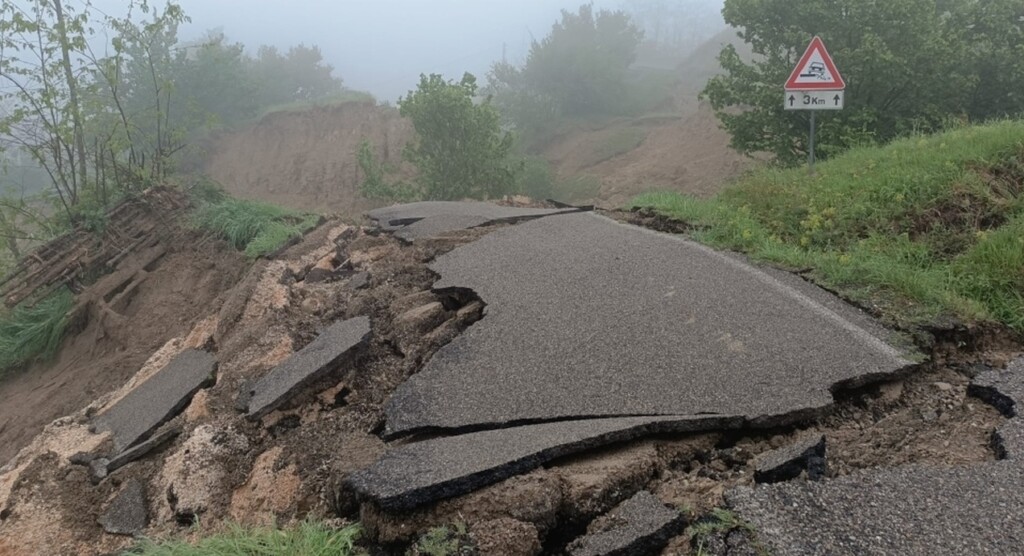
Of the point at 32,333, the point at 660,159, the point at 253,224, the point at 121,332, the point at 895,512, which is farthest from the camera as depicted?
the point at 660,159

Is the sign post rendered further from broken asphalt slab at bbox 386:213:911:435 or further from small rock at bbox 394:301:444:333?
small rock at bbox 394:301:444:333

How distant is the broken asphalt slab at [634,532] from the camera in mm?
2350

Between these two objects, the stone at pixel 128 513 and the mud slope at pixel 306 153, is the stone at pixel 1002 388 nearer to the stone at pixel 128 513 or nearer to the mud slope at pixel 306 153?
the stone at pixel 128 513

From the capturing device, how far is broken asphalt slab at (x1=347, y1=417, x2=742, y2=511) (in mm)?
2654

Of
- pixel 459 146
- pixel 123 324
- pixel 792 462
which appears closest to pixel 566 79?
pixel 459 146

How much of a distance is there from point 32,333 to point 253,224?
2.98 m

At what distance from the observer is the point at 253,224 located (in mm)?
8867

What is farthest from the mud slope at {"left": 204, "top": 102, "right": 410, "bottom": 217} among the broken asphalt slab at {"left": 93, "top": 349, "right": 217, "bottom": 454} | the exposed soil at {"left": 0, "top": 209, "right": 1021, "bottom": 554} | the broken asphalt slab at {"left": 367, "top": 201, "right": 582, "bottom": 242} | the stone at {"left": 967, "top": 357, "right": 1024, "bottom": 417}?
the stone at {"left": 967, "top": 357, "right": 1024, "bottom": 417}

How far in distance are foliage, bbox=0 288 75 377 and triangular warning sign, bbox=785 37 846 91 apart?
9350 mm

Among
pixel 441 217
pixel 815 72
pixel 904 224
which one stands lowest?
pixel 904 224

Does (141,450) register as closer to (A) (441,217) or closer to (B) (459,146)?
(A) (441,217)

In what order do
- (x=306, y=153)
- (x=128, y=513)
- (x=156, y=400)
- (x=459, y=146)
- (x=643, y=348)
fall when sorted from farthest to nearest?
(x=306, y=153) → (x=459, y=146) → (x=156, y=400) → (x=643, y=348) → (x=128, y=513)

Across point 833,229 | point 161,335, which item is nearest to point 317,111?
point 161,335

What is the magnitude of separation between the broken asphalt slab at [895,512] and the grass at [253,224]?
6523 mm
